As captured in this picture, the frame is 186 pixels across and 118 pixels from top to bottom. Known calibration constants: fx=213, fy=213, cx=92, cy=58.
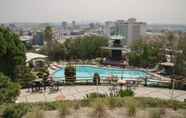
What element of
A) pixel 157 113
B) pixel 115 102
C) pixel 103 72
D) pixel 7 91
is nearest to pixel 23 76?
pixel 7 91

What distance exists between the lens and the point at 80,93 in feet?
40.5

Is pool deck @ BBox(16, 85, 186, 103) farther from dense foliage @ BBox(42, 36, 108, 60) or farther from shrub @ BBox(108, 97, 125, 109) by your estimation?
dense foliage @ BBox(42, 36, 108, 60)

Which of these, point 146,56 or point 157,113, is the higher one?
point 157,113

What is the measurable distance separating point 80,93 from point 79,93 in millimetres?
58

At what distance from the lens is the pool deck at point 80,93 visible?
37.5 feet

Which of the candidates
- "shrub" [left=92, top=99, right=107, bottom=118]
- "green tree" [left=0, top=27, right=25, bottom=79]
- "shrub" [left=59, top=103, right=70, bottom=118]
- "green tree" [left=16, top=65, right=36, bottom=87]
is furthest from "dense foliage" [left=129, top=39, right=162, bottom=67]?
"shrub" [left=59, top=103, right=70, bottom=118]

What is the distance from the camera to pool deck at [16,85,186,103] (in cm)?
1144

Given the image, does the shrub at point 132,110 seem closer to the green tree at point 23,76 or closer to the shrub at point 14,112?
the shrub at point 14,112

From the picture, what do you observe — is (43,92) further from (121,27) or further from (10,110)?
(121,27)

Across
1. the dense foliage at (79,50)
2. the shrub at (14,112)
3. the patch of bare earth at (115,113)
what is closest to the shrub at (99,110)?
the patch of bare earth at (115,113)

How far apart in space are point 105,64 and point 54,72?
22.2 feet

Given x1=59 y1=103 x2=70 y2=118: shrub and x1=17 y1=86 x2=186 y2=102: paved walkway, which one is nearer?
x1=59 y1=103 x2=70 y2=118: shrub

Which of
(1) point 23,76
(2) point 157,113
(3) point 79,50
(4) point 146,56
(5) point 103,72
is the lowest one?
(5) point 103,72

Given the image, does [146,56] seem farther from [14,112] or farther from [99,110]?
[14,112]
